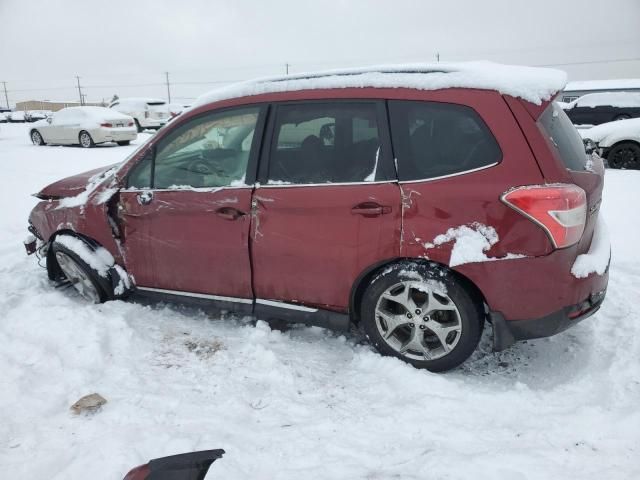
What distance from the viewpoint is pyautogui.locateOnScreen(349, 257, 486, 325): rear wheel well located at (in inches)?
106

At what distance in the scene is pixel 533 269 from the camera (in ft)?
8.14

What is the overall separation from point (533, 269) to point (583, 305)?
16.1 inches

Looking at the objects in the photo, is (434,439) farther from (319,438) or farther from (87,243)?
(87,243)

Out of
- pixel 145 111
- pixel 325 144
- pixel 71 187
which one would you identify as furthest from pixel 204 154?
pixel 145 111

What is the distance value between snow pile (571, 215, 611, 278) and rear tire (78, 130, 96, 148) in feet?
51.6

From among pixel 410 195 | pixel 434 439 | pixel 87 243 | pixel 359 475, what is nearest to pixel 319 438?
pixel 359 475

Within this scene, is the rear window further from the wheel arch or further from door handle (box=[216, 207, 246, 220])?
the wheel arch

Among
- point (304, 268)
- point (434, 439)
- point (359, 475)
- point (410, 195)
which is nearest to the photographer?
point (359, 475)

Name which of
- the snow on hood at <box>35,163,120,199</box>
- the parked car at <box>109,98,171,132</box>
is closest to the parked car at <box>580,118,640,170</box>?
the snow on hood at <box>35,163,120,199</box>

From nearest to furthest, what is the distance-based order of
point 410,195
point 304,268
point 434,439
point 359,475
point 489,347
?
1. point 359,475
2. point 434,439
3. point 410,195
4. point 304,268
5. point 489,347

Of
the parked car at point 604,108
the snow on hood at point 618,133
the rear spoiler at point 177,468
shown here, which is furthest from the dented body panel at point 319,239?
the parked car at point 604,108

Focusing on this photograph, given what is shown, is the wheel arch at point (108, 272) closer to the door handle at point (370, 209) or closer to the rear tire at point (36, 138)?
the door handle at point (370, 209)

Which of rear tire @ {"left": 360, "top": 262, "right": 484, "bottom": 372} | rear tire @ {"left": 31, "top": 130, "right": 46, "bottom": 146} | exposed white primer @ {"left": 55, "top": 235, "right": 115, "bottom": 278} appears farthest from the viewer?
rear tire @ {"left": 31, "top": 130, "right": 46, "bottom": 146}

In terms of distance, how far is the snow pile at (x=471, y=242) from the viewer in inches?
99.2
